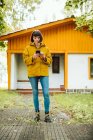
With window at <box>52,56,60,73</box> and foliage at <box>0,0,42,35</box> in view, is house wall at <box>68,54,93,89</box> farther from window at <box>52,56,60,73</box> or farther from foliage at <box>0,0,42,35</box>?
foliage at <box>0,0,42,35</box>

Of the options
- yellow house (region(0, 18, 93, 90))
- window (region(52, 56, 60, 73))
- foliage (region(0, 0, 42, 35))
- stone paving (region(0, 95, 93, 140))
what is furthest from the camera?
foliage (region(0, 0, 42, 35))

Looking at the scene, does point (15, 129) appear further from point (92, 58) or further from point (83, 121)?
point (92, 58)

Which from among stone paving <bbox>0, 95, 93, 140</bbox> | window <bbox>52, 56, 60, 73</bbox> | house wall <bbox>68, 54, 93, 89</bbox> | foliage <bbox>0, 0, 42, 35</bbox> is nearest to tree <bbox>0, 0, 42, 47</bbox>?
foliage <bbox>0, 0, 42, 35</bbox>

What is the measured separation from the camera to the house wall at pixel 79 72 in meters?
19.1

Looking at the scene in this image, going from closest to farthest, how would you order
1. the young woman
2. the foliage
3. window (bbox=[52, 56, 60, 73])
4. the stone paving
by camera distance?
the stone paving
the young woman
window (bbox=[52, 56, 60, 73])
the foliage

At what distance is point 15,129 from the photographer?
5.52 m

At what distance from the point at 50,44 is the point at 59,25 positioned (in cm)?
121

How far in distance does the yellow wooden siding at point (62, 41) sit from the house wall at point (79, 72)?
1.36 feet

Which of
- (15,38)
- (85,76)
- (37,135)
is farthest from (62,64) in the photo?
(37,135)

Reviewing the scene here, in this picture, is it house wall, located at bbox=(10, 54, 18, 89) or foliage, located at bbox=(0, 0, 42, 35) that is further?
foliage, located at bbox=(0, 0, 42, 35)

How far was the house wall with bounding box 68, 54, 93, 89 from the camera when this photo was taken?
1911 centimetres

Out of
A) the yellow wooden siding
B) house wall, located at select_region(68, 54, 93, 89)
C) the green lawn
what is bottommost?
the green lawn

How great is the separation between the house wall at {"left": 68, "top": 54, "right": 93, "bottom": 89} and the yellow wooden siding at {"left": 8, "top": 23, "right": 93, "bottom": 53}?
42 cm

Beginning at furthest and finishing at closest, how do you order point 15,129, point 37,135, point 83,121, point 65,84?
point 65,84 < point 83,121 < point 15,129 < point 37,135
